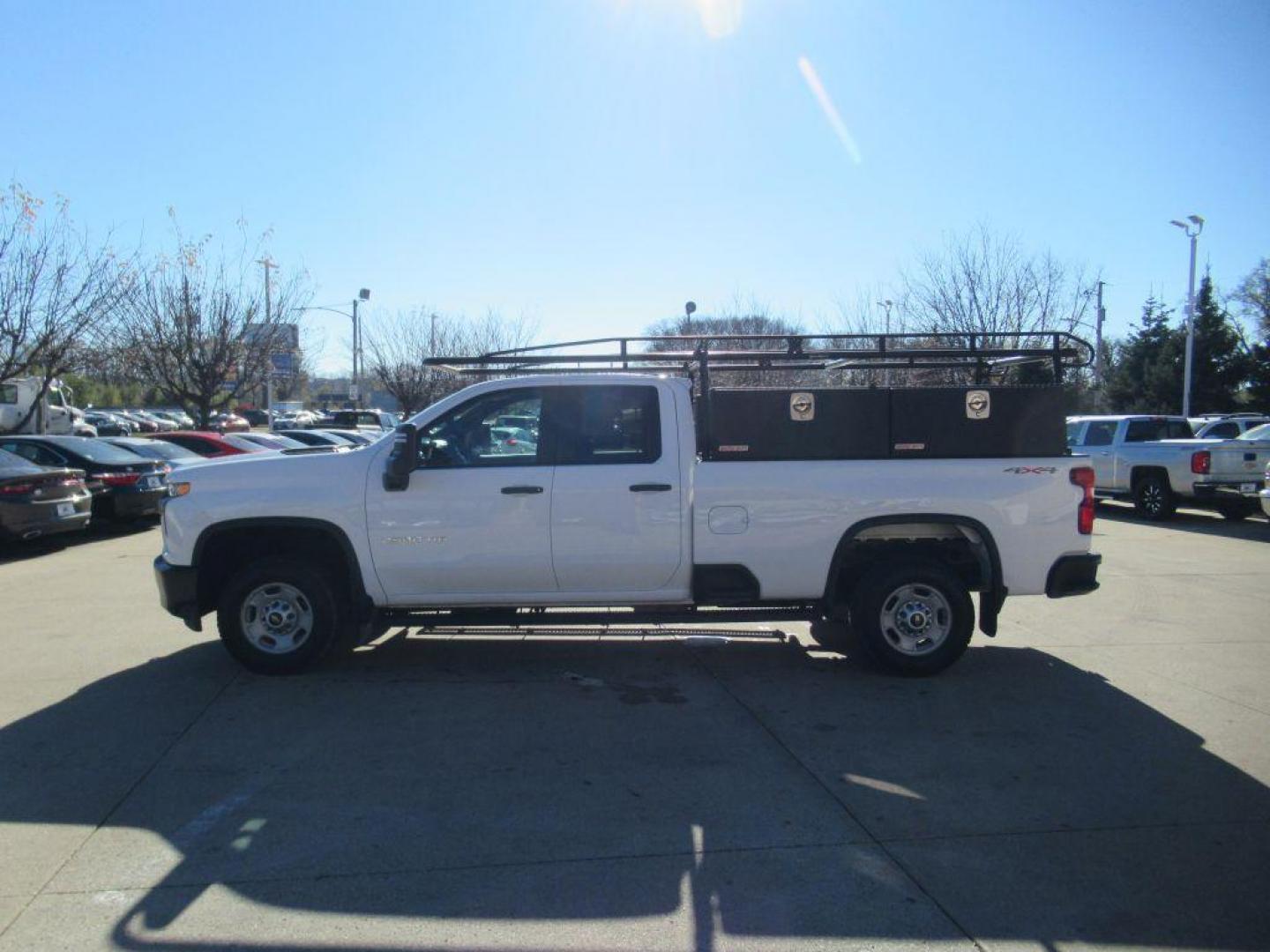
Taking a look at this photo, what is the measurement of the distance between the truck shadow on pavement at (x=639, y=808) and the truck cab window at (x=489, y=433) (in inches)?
59.5

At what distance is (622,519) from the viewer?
638cm

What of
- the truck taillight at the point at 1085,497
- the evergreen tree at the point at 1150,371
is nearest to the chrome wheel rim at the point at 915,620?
the truck taillight at the point at 1085,497

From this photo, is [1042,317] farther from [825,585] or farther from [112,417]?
[112,417]

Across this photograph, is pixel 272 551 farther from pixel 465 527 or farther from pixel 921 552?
pixel 921 552

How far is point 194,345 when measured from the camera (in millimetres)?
26062

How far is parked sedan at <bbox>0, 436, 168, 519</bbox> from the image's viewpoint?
14750 mm

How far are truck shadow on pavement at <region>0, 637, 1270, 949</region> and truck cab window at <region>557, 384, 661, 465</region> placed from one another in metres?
1.52

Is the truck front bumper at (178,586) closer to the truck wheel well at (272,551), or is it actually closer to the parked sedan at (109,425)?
the truck wheel well at (272,551)

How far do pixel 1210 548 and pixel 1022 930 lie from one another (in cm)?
1178

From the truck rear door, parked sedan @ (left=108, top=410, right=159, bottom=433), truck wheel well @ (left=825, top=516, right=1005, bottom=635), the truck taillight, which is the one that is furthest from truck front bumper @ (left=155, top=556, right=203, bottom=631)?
parked sedan @ (left=108, top=410, right=159, bottom=433)

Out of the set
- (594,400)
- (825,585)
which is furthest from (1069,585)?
(594,400)

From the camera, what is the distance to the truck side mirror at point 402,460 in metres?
6.23

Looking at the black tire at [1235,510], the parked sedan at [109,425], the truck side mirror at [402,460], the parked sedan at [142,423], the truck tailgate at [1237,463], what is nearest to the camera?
the truck side mirror at [402,460]

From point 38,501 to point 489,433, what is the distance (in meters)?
8.97
